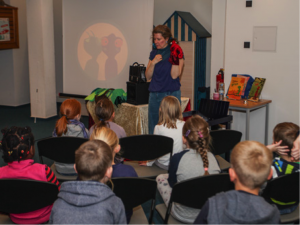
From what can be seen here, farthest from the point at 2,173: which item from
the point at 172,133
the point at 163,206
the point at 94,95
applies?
the point at 94,95

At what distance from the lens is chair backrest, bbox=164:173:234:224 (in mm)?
1772

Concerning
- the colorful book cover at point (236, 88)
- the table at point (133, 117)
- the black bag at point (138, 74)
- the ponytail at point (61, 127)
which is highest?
the black bag at point (138, 74)

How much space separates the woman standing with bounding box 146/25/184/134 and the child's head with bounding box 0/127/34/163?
213 centimetres

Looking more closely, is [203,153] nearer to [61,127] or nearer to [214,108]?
[61,127]

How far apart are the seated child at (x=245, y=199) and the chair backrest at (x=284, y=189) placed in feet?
1.76

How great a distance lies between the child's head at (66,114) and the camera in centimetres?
302

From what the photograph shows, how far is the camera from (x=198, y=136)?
2.17 metres

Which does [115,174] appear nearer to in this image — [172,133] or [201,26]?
[172,133]

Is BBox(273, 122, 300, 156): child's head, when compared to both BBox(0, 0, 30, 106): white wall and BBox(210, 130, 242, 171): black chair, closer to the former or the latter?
BBox(210, 130, 242, 171): black chair

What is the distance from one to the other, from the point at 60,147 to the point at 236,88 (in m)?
2.75

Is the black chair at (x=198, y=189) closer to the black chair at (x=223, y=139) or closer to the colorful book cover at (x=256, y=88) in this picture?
the black chair at (x=223, y=139)

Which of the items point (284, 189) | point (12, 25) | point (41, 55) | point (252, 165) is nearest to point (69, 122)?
point (284, 189)

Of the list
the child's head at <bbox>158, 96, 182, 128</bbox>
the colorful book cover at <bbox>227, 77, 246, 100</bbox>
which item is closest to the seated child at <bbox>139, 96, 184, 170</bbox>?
the child's head at <bbox>158, 96, 182, 128</bbox>

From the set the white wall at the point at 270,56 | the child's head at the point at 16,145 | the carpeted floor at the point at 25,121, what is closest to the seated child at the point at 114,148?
the child's head at the point at 16,145
